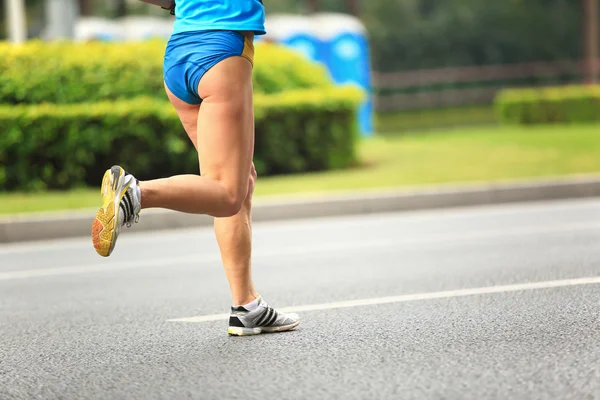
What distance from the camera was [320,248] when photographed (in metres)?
8.53

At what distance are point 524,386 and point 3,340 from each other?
8.12ft

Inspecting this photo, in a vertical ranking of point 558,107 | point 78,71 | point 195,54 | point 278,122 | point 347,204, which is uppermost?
point 195,54

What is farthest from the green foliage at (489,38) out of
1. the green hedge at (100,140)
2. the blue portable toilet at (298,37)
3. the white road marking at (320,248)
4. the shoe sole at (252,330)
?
the shoe sole at (252,330)

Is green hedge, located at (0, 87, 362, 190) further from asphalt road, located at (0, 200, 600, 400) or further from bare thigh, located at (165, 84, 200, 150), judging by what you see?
→ bare thigh, located at (165, 84, 200, 150)

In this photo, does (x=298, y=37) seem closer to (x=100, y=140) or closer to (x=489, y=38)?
(x=100, y=140)

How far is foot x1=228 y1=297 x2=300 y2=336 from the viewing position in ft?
15.7

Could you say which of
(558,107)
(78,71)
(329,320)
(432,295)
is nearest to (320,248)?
(432,295)

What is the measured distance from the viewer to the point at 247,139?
453cm

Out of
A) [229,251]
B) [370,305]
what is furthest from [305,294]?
[229,251]

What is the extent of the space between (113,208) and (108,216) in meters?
0.04

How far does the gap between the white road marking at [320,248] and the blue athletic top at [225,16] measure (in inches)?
140

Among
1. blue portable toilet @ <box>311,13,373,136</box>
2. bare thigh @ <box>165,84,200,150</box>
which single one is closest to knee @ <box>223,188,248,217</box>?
bare thigh @ <box>165,84,200,150</box>

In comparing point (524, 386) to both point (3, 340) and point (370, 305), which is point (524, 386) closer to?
point (370, 305)

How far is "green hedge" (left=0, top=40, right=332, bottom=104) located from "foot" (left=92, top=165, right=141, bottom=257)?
901cm
